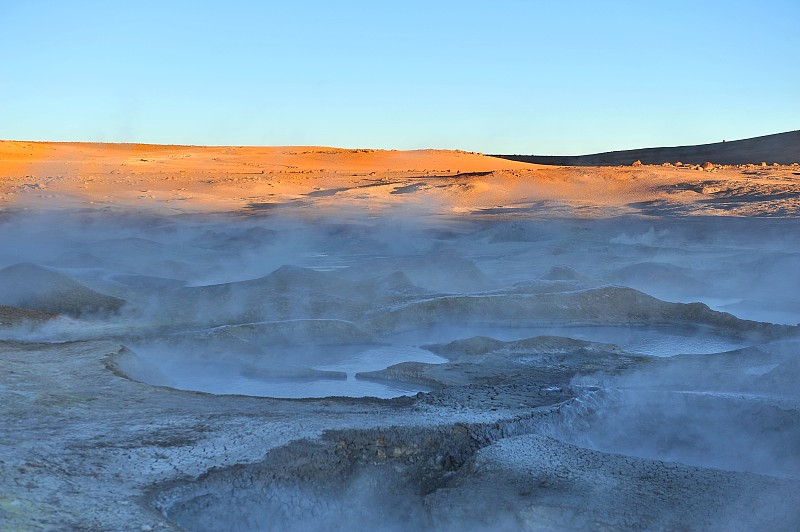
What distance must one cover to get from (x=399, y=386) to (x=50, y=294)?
387 centimetres

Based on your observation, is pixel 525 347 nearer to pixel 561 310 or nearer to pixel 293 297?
pixel 561 310

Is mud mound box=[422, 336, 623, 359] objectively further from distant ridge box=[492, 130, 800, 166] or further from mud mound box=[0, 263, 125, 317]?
distant ridge box=[492, 130, 800, 166]

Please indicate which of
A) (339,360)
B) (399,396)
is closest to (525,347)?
(339,360)

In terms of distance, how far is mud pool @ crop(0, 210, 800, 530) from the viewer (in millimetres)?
3547

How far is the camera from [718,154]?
1438 inches

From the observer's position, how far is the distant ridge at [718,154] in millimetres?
33969

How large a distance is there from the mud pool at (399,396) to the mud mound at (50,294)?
2cm

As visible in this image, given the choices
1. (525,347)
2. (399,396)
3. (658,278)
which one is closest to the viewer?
(399,396)

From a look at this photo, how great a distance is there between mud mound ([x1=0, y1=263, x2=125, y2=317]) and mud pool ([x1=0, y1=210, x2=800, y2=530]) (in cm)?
2

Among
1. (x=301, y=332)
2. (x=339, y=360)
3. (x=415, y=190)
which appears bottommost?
(x=339, y=360)

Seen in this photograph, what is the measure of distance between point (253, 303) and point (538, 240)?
689cm

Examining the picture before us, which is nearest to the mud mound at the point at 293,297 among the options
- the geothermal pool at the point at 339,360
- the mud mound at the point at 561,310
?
the mud mound at the point at 561,310

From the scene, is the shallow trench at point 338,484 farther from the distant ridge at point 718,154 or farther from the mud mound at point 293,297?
the distant ridge at point 718,154

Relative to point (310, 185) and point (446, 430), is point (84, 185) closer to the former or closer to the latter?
point (310, 185)
